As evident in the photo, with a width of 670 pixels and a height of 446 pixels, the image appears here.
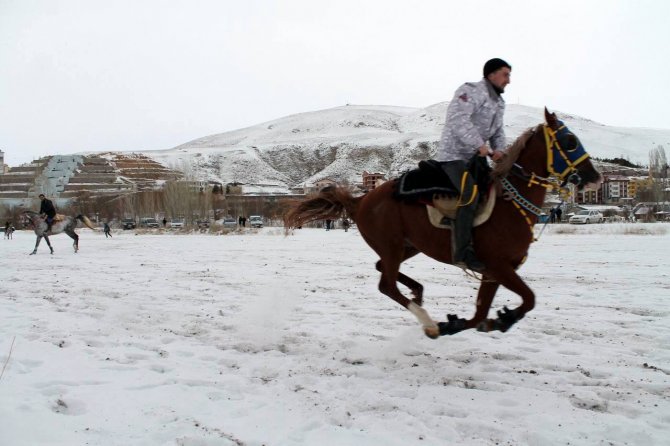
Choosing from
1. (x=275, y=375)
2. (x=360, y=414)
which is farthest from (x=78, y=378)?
(x=360, y=414)

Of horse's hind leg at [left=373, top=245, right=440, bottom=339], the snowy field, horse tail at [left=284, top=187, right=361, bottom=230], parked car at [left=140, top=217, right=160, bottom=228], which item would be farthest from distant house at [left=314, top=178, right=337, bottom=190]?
parked car at [left=140, top=217, right=160, bottom=228]

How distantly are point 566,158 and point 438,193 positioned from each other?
1.26 m

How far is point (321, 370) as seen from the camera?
4.73 metres

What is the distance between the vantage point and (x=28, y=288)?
9.76m

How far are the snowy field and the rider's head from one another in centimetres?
288

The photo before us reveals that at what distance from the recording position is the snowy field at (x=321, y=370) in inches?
133

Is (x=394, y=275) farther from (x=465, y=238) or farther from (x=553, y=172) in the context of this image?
(x=553, y=172)

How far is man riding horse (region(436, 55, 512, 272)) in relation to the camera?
481 centimetres

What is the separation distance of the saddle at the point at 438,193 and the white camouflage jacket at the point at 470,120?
257 mm

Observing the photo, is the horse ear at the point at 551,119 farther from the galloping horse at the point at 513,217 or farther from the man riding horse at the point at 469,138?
the man riding horse at the point at 469,138

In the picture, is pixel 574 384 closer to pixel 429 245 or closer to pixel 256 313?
pixel 429 245

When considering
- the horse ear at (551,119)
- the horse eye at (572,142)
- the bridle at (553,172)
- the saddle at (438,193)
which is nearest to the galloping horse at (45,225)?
the saddle at (438,193)

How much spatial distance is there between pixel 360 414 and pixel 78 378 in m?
2.53

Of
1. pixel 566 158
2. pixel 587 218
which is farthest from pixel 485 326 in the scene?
pixel 587 218
